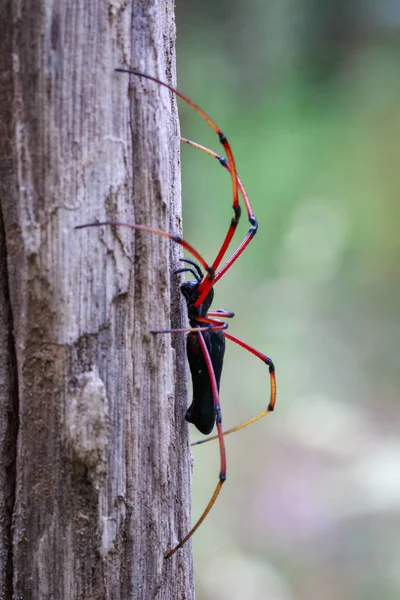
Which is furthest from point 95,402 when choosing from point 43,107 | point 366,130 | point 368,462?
point 366,130

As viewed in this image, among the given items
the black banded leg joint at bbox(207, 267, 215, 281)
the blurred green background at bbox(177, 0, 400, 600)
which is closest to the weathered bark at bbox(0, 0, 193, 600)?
the black banded leg joint at bbox(207, 267, 215, 281)

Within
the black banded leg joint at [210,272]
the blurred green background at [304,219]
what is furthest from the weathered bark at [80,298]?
the blurred green background at [304,219]

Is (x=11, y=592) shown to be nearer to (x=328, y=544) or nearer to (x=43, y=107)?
(x=43, y=107)

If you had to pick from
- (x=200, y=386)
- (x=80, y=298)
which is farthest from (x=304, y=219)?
(x=80, y=298)

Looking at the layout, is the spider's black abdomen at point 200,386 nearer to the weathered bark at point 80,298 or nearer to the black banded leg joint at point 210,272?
the black banded leg joint at point 210,272

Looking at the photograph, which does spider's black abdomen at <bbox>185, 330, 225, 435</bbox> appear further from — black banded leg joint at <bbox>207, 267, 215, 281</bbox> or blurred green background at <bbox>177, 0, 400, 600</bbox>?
blurred green background at <bbox>177, 0, 400, 600</bbox>

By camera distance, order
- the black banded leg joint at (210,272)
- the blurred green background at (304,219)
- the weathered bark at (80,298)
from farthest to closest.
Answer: the blurred green background at (304,219) < the black banded leg joint at (210,272) < the weathered bark at (80,298)

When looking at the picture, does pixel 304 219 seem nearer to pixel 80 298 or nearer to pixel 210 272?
pixel 210 272
